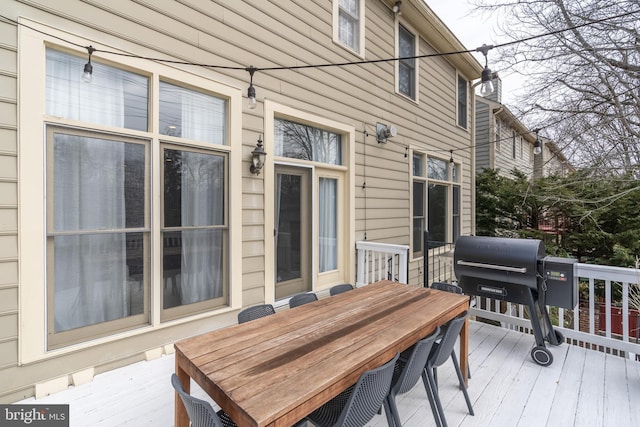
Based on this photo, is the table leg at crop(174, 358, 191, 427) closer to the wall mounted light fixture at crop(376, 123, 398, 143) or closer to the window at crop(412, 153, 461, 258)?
the wall mounted light fixture at crop(376, 123, 398, 143)

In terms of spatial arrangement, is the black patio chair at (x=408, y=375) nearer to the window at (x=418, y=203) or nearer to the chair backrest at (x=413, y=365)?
the chair backrest at (x=413, y=365)

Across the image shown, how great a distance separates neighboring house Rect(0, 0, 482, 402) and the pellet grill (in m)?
1.92

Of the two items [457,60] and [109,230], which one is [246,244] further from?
[457,60]

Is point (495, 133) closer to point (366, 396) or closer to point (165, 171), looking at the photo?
point (165, 171)

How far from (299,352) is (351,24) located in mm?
4916

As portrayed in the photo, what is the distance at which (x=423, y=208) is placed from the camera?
6.35m

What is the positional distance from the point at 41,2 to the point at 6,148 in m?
1.06

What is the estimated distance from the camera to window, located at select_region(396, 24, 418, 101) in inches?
228

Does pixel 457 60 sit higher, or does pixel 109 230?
pixel 457 60

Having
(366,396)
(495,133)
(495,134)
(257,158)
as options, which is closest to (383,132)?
(257,158)

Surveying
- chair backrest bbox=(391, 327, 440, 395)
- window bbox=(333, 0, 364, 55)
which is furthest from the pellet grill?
window bbox=(333, 0, 364, 55)

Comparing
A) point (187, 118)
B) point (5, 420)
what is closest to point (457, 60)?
point (187, 118)

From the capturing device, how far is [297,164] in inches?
158

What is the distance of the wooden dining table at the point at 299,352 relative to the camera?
1.26 metres
